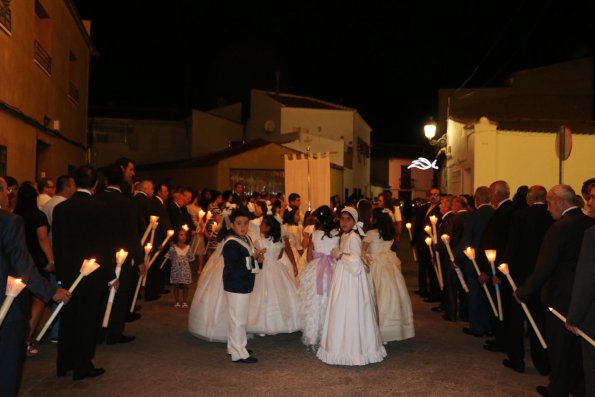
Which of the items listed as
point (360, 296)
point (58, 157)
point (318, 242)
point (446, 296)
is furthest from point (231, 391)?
point (58, 157)

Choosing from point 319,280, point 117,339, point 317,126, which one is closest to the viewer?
point 319,280

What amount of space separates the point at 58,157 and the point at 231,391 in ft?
42.5

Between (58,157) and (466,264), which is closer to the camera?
(466,264)

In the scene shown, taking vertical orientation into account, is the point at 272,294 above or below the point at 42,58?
below

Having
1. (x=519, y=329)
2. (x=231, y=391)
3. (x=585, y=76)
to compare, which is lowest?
(x=231, y=391)

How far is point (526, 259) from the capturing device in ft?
22.3

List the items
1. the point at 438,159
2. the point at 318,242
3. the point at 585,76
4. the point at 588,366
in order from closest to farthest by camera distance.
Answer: the point at 588,366
the point at 318,242
the point at 585,76
the point at 438,159

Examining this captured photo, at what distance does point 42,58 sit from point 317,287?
34.9ft

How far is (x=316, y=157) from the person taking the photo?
17109 millimetres

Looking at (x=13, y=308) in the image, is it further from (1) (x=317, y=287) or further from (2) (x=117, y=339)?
(1) (x=317, y=287)

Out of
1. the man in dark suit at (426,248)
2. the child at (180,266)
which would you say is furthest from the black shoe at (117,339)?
the man in dark suit at (426,248)

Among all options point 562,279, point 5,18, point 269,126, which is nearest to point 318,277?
point 562,279

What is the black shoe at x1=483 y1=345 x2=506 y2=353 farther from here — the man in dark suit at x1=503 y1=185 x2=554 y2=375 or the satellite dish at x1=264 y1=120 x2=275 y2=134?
the satellite dish at x1=264 y1=120 x2=275 y2=134

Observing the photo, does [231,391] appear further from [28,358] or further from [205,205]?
[205,205]
